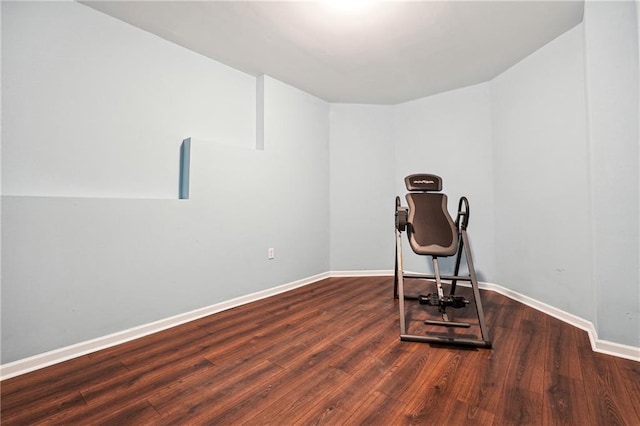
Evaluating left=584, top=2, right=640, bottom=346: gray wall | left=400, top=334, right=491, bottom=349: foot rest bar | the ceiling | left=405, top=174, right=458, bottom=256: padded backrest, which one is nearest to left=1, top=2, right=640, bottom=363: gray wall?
left=584, top=2, right=640, bottom=346: gray wall

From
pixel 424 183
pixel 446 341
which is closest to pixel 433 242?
pixel 424 183

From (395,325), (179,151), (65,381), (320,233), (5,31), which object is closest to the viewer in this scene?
(65,381)

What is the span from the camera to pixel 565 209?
2.33 meters

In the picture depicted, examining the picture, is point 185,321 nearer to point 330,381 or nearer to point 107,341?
point 107,341

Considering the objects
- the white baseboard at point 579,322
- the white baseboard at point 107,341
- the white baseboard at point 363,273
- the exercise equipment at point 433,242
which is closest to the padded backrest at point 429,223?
the exercise equipment at point 433,242

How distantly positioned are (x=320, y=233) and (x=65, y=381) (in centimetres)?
273

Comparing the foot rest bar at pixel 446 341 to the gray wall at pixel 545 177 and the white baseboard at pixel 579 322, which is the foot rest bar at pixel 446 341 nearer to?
the white baseboard at pixel 579 322

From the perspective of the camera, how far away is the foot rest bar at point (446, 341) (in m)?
1.81

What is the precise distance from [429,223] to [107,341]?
271cm

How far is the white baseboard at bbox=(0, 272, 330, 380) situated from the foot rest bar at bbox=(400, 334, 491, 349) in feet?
5.40

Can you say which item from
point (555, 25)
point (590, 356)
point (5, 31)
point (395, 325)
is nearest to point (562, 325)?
point (590, 356)

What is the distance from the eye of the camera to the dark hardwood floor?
1.23 meters

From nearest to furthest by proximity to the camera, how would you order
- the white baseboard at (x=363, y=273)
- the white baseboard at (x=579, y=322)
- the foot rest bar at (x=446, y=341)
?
the white baseboard at (x=579, y=322) → the foot rest bar at (x=446, y=341) → the white baseboard at (x=363, y=273)

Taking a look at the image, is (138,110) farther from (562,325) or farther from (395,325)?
(562,325)
